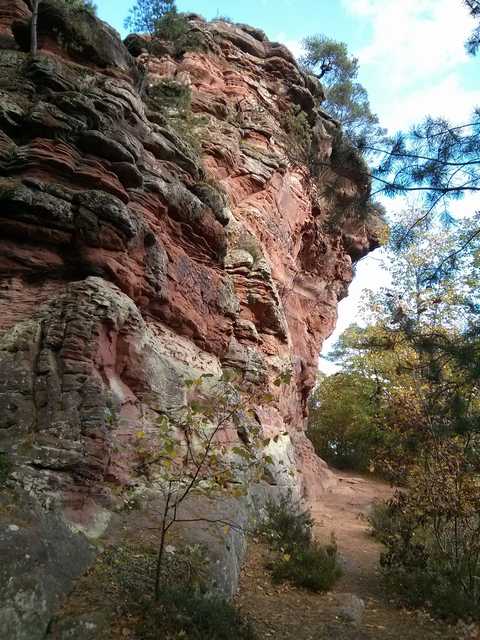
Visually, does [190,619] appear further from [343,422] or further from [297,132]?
[343,422]

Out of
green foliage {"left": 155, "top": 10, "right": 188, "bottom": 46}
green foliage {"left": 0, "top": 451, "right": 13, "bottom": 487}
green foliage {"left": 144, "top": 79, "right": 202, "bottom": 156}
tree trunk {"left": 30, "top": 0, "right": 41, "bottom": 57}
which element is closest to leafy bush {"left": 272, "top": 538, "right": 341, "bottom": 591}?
green foliage {"left": 0, "top": 451, "right": 13, "bottom": 487}

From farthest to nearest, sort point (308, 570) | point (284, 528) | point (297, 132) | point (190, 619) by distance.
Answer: point (297, 132) < point (284, 528) < point (308, 570) < point (190, 619)

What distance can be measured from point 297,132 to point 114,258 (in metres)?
15.3

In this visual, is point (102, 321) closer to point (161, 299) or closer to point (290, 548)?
point (161, 299)

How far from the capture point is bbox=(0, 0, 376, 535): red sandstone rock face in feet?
21.2

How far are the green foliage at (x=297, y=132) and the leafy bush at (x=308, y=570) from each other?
16003 mm

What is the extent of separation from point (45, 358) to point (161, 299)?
3520 mm

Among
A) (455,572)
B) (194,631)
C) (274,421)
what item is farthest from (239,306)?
(194,631)

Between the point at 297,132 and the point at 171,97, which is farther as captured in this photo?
the point at 297,132

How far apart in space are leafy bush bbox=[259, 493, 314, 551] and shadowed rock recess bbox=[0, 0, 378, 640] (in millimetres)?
604

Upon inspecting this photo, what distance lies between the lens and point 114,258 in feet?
29.0

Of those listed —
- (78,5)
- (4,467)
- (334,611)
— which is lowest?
(334,611)

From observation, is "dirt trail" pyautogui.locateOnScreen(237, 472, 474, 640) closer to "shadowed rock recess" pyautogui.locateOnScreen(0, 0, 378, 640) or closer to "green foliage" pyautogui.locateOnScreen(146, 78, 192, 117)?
"shadowed rock recess" pyautogui.locateOnScreen(0, 0, 378, 640)

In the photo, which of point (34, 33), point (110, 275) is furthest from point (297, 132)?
point (110, 275)
